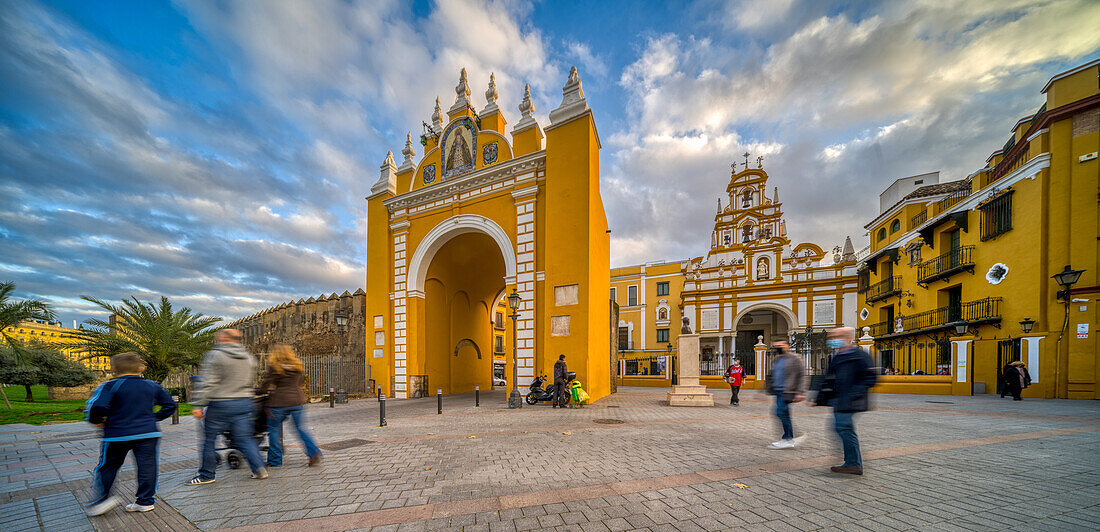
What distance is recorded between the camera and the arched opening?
1616 centimetres

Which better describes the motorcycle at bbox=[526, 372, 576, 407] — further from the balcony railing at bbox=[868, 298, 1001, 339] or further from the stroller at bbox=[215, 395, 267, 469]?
the balcony railing at bbox=[868, 298, 1001, 339]

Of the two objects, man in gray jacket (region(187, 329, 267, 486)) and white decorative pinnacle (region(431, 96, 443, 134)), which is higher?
white decorative pinnacle (region(431, 96, 443, 134))

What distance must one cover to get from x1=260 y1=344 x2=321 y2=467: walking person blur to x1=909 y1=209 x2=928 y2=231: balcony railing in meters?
28.9

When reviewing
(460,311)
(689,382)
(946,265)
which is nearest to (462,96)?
(460,311)

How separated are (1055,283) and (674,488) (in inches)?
718

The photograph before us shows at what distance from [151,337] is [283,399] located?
14.8 m

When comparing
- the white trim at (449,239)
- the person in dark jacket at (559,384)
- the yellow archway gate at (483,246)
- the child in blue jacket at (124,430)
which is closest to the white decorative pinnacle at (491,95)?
the yellow archway gate at (483,246)

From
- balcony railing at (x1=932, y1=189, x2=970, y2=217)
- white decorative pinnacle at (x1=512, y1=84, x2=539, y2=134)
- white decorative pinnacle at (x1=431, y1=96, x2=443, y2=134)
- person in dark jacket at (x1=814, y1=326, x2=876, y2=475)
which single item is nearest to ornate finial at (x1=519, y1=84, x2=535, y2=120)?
white decorative pinnacle at (x1=512, y1=84, x2=539, y2=134)

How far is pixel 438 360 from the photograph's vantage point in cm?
1655

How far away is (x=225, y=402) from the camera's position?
4.34 metres

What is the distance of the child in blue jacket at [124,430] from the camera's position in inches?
134

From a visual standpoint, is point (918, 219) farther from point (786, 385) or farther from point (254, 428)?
point (254, 428)

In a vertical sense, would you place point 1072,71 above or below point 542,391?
above

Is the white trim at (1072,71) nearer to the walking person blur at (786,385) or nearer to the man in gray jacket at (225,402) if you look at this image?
the walking person blur at (786,385)
